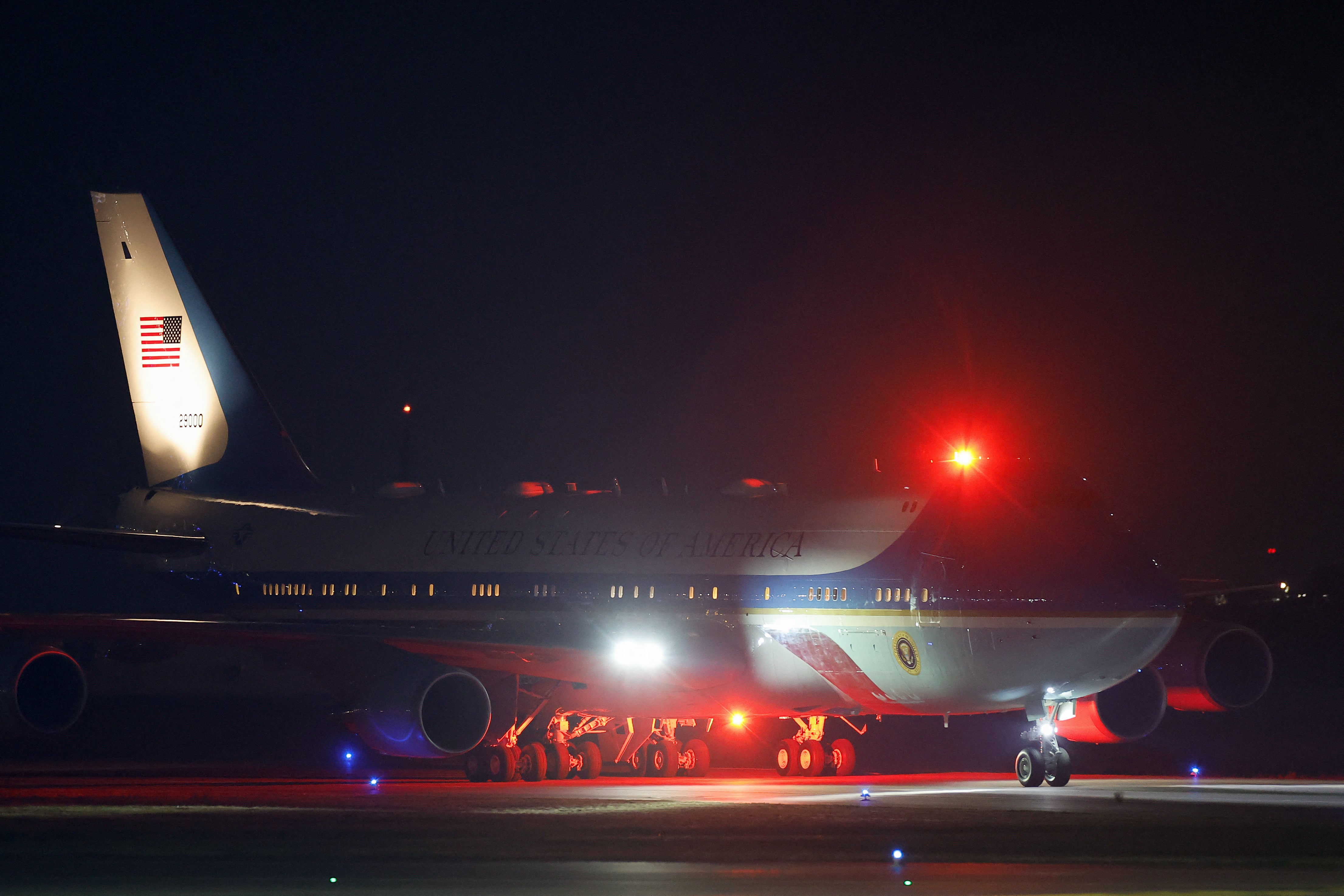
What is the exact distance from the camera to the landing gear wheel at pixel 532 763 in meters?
28.5

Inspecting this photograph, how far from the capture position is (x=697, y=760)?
102 ft

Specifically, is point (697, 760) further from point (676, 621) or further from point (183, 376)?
point (183, 376)

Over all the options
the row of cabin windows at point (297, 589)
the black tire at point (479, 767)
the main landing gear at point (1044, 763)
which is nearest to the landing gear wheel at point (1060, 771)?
the main landing gear at point (1044, 763)

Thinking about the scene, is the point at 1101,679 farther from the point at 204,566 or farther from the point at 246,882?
the point at 204,566

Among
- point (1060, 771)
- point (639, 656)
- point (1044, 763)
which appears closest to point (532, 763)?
point (639, 656)

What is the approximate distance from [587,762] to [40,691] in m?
8.92

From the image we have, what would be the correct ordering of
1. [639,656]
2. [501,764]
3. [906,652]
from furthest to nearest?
1. [501,764]
2. [639,656]
3. [906,652]

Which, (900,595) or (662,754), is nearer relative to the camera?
(900,595)

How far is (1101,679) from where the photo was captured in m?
24.9

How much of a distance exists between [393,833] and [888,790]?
30.1 feet

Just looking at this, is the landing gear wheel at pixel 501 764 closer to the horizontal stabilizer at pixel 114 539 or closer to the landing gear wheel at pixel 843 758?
the landing gear wheel at pixel 843 758

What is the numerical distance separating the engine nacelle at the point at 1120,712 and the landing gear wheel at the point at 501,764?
8.84 meters

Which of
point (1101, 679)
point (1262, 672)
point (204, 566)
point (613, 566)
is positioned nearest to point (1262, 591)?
point (1262, 672)

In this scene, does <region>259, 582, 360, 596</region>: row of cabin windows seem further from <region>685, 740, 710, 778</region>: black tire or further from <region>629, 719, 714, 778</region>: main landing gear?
<region>685, 740, 710, 778</region>: black tire
